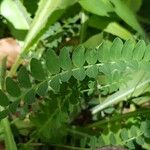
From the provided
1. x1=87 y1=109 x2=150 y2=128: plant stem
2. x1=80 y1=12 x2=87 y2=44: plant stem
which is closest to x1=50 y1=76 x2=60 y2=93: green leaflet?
x1=87 y1=109 x2=150 y2=128: plant stem

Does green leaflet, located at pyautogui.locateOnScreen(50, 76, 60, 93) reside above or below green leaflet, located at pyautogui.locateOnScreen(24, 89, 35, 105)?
above

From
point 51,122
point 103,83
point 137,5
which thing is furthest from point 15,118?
point 137,5

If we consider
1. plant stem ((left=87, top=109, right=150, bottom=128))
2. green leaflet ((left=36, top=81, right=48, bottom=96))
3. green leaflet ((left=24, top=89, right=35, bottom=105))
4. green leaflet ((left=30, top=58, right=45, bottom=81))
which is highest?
green leaflet ((left=30, top=58, right=45, bottom=81))

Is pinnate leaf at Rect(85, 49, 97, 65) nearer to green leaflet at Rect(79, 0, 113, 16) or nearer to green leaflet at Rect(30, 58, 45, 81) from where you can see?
green leaflet at Rect(30, 58, 45, 81)

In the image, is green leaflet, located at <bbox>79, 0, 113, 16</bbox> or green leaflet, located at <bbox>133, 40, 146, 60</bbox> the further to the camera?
green leaflet, located at <bbox>79, 0, 113, 16</bbox>

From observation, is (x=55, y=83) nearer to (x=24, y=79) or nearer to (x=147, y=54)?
(x=24, y=79)

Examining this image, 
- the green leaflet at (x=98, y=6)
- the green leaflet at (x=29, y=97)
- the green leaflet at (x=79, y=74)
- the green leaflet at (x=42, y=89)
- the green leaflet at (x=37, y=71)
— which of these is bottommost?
the green leaflet at (x=29, y=97)

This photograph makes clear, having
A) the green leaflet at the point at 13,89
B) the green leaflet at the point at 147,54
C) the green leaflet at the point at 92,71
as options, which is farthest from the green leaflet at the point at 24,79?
the green leaflet at the point at 147,54

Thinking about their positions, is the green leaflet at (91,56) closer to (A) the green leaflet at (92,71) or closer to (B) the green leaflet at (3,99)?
(A) the green leaflet at (92,71)

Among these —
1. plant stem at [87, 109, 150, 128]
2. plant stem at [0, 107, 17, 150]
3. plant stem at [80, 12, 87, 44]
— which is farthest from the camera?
plant stem at [80, 12, 87, 44]

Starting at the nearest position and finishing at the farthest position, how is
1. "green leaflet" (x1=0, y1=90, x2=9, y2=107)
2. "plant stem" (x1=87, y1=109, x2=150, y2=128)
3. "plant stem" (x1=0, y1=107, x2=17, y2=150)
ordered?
"green leaflet" (x1=0, y1=90, x2=9, y2=107) → "plant stem" (x1=0, y1=107, x2=17, y2=150) → "plant stem" (x1=87, y1=109, x2=150, y2=128)
